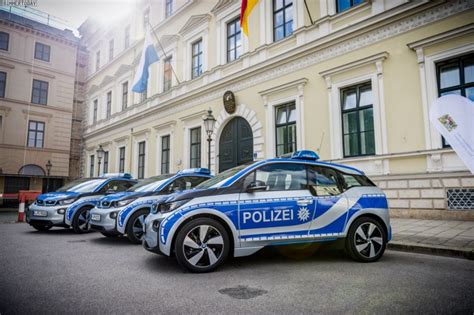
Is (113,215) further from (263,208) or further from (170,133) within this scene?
(170,133)

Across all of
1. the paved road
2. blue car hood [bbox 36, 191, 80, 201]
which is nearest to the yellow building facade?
the paved road

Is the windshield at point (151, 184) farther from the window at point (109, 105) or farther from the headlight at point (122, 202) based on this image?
the window at point (109, 105)

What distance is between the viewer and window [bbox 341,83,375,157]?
10.7 m

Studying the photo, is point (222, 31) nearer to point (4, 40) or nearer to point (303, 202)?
point (303, 202)

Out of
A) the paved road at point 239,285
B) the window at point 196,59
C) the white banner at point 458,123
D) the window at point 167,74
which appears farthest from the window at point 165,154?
the white banner at point 458,123

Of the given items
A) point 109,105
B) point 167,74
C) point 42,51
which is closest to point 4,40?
point 42,51

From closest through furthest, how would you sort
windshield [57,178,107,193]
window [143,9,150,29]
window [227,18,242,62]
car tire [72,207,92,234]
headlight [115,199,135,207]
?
headlight [115,199,135,207]
car tire [72,207,92,234]
windshield [57,178,107,193]
window [227,18,242,62]
window [143,9,150,29]

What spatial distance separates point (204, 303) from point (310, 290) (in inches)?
49.0

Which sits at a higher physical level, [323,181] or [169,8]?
[169,8]

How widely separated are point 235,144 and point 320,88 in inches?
191

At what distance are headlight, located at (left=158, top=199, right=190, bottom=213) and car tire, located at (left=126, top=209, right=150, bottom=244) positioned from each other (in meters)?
2.21

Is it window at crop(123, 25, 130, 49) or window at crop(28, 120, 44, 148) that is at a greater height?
window at crop(123, 25, 130, 49)

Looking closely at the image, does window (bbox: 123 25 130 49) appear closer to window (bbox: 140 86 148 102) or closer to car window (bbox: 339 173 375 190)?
window (bbox: 140 86 148 102)

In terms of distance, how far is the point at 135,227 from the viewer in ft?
22.4
